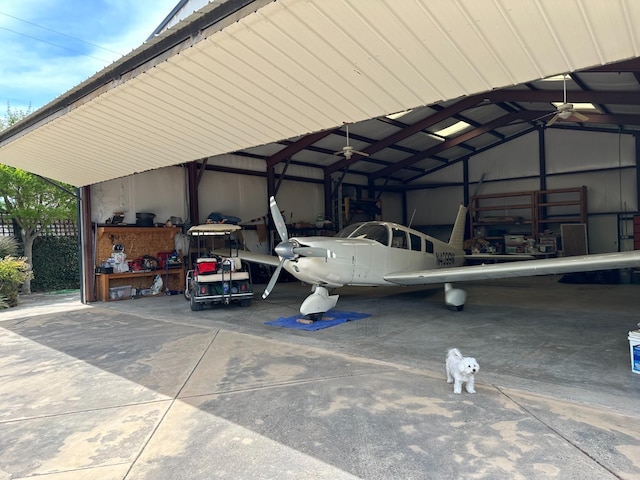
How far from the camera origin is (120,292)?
10062mm

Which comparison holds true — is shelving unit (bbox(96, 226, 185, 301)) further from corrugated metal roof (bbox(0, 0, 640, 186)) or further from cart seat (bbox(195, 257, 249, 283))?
corrugated metal roof (bbox(0, 0, 640, 186))

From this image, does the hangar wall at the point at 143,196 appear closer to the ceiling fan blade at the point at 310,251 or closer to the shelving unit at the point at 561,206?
the ceiling fan blade at the point at 310,251

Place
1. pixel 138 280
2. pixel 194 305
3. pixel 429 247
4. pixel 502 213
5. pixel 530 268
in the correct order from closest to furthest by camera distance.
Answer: pixel 530 268 < pixel 194 305 < pixel 429 247 < pixel 138 280 < pixel 502 213

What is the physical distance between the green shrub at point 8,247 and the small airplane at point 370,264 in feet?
30.0

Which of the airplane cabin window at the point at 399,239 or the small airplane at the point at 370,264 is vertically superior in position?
the airplane cabin window at the point at 399,239

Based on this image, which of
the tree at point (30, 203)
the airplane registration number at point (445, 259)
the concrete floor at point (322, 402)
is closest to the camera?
the concrete floor at point (322, 402)

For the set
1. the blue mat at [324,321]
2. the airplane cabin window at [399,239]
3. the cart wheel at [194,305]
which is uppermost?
the airplane cabin window at [399,239]

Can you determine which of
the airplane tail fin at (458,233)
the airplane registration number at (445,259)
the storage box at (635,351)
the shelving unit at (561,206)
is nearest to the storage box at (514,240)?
the shelving unit at (561,206)

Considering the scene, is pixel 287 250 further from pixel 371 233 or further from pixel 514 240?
pixel 514 240

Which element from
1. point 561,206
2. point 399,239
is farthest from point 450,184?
point 399,239

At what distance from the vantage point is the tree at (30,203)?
11.0 metres

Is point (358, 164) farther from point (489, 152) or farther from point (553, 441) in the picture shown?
point (553, 441)

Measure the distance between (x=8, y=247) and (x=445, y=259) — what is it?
12.2 metres

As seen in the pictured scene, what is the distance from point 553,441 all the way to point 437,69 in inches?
125
